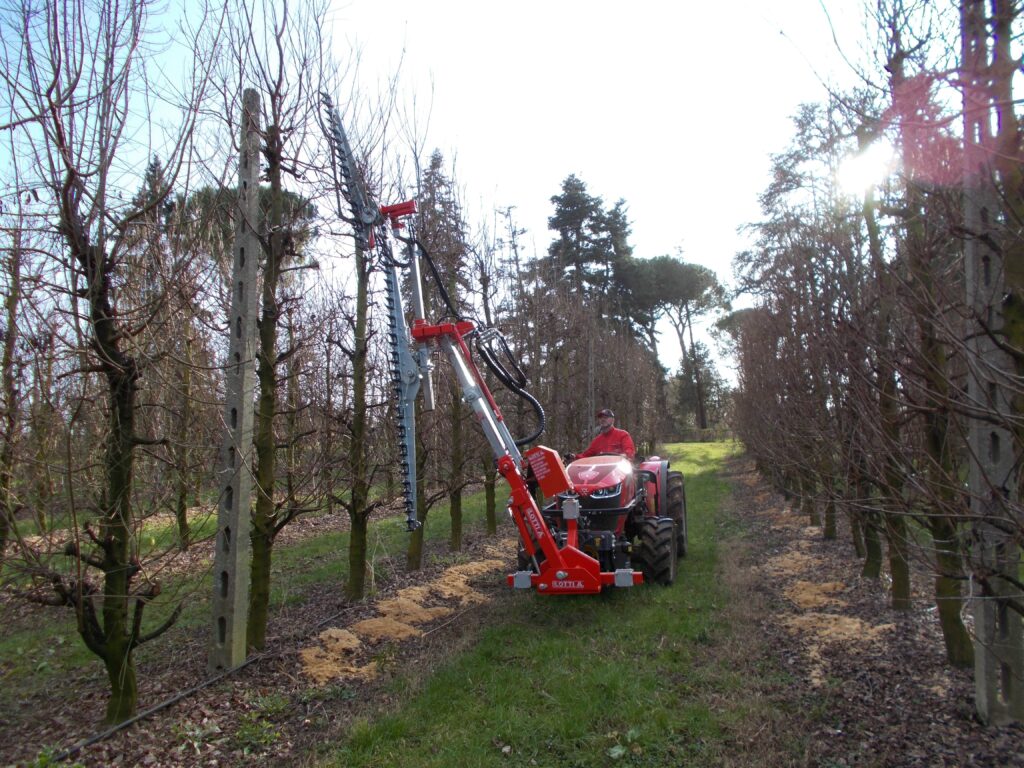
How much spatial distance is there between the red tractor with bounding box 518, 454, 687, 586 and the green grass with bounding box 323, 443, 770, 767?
1.54 feet

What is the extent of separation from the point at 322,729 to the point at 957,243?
5.60 metres

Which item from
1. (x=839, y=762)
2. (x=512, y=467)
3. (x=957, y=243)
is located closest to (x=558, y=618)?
(x=512, y=467)

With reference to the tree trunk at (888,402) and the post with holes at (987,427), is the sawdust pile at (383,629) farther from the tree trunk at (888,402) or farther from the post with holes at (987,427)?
the post with holes at (987,427)

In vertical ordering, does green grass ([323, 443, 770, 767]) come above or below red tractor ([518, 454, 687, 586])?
below

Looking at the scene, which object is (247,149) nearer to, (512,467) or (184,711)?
(512,467)

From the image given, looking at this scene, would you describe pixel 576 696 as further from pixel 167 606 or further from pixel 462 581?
pixel 167 606

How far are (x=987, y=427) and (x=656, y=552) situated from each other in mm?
4565

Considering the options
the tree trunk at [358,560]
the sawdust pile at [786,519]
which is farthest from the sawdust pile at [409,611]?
the sawdust pile at [786,519]

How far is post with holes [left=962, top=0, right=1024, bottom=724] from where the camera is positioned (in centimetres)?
318

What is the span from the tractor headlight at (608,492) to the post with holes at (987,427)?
387 centimetres

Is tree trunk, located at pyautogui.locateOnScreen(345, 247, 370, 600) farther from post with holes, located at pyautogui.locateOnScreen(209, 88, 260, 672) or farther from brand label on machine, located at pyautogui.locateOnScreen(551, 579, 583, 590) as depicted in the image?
brand label on machine, located at pyautogui.locateOnScreen(551, 579, 583, 590)

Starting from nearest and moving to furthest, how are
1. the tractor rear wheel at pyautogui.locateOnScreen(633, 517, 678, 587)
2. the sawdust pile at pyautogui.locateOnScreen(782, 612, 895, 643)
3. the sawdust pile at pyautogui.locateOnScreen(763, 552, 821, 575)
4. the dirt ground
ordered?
the dirt ground < the sawdust pile at pyautogui.locateOnScreen(782, 612, 895, 643) < the tractor rear wheel at pyautogui.locateOnScreen(633, 517, 678, 587) < the sawdust pile at pyautogui.locateOnScreen(763, 552, 821, 575)

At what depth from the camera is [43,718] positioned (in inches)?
198

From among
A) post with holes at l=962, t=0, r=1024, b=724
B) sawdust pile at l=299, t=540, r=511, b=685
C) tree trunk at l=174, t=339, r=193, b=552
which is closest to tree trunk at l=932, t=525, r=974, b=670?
post with holes at l=962, t=0, r=1024, b=724
